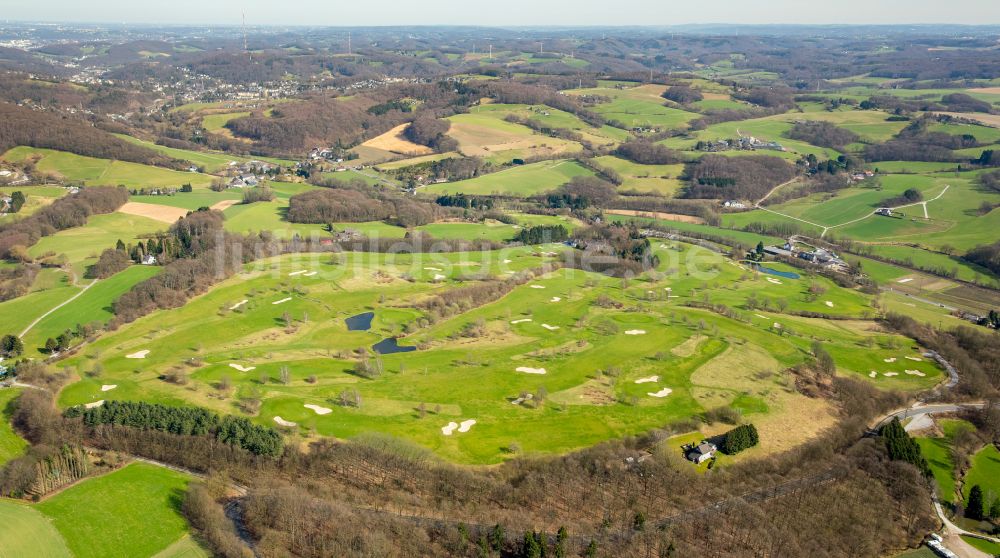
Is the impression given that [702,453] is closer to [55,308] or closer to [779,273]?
[779,273]

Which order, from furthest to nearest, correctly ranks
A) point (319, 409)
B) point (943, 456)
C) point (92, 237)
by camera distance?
point (92, 237) < point (319, 409) < point (943, 456)

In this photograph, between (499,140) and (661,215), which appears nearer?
(661,215)

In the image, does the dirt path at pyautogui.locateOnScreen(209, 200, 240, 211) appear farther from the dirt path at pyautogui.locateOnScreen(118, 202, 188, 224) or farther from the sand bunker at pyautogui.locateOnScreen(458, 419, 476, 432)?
the sand bunker at pyautogui.locateOnScreen(458, 419, 476, 432)

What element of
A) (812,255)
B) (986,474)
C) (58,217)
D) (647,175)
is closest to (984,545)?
(986,474)

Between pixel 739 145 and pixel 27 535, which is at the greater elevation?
pixel 739 145

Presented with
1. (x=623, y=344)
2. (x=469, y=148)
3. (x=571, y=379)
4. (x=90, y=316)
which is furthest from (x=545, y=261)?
(x=469, y=148)

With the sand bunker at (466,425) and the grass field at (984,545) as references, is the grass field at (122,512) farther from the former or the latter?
the grass field at (984,545)
